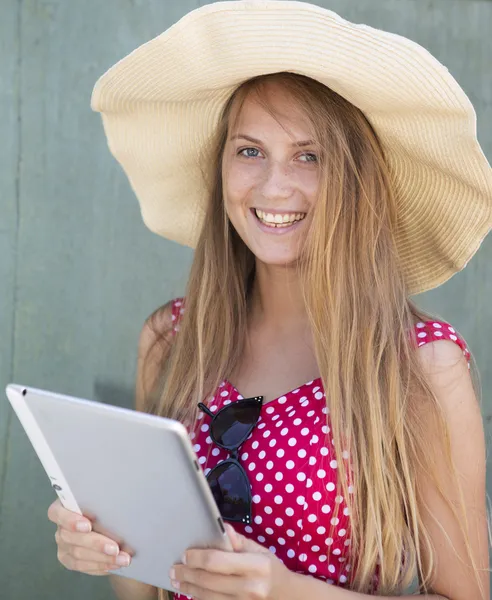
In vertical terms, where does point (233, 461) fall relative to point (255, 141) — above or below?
below

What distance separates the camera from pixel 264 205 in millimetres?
2088

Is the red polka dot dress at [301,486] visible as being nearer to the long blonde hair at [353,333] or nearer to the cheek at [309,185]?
the long blonde hair at [353,333]

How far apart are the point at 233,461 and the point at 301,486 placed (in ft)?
0.48

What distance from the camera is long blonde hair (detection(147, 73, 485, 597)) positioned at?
1.87 meters

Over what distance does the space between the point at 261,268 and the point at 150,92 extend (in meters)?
0.48

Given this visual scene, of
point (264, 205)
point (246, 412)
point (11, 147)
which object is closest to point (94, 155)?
point (11, 147)

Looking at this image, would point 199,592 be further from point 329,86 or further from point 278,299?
point 329,86

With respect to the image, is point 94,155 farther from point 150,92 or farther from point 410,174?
point 410,174

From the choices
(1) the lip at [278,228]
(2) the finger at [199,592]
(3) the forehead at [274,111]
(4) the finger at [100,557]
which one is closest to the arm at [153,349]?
(1) the lip at [278,228]

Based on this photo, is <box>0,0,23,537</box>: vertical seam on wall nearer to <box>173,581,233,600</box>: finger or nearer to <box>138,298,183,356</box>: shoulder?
<box>138,298,183,356</box>: shoulder

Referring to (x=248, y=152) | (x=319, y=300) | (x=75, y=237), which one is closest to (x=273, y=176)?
(x=248, y=152)

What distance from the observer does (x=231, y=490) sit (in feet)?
6.37

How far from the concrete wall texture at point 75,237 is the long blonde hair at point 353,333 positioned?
2.26ft

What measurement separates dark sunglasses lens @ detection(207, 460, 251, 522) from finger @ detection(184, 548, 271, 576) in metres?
0.32
